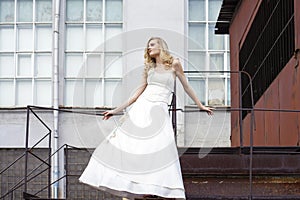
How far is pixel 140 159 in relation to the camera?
6.34 m

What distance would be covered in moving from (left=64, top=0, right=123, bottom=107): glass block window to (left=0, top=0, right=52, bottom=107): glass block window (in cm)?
46

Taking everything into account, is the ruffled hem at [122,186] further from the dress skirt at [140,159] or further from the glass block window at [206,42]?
the glass block window at [206,42]

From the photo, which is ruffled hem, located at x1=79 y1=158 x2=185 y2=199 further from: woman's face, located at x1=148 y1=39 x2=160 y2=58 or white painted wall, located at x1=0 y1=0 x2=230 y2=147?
white painted wall, located at x1=0 y1=0 x2=230 y2=147

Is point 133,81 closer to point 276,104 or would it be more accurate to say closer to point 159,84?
point 276,104

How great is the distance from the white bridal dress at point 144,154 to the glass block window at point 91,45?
11388 millimetres

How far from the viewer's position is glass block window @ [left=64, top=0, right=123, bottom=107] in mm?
18016

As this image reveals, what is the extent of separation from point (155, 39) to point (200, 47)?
38.0 ft

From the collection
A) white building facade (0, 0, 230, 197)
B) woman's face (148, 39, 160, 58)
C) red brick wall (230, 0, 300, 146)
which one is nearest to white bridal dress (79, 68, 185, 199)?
woman's face (148, 39, 160, 58)

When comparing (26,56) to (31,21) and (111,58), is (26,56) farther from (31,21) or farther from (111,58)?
(111,58)

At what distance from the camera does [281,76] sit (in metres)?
9.75

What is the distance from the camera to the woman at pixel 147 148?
621cm

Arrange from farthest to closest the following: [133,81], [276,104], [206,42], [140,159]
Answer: [206,42] < [133,81] < [276,104] < [140,159]

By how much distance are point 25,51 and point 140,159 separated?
12252 mm

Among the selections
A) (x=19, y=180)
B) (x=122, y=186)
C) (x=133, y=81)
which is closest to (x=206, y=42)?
(x=133, y=81)
